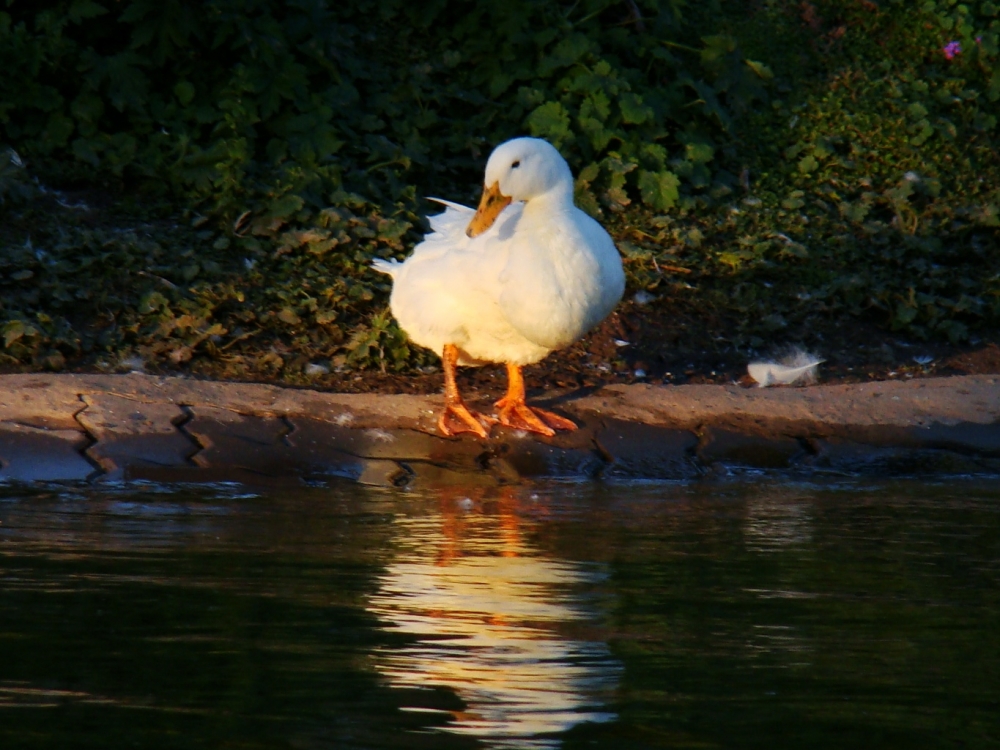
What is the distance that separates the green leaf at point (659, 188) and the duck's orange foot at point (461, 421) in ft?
10.3

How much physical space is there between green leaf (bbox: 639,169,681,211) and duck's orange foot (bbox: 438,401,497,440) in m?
3.13

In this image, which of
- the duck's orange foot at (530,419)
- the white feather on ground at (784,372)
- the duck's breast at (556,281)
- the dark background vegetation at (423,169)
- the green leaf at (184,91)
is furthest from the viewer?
the green leaf at (184,91)

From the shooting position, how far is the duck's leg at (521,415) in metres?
5.78

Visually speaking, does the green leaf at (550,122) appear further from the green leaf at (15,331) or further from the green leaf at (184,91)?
the green leaf at (15,331)

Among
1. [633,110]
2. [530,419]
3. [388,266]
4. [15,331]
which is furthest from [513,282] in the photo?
[633,110]

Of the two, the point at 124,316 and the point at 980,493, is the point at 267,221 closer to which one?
the point at 124,316

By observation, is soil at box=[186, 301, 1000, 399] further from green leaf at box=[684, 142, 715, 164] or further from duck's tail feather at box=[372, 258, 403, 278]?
green leaf at box=[684, 142, 715, 164]

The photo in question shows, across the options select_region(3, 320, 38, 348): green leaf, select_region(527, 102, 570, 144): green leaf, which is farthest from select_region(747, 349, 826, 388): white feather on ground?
select_region(3, 320, 38, 348): green leaf

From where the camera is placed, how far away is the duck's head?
5.68 meters

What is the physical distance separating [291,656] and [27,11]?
6782 millimetres

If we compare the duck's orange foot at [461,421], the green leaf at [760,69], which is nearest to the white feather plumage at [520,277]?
the duck's orange foot at [461,421]

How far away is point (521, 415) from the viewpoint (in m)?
5.86

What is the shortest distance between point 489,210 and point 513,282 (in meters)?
0.39

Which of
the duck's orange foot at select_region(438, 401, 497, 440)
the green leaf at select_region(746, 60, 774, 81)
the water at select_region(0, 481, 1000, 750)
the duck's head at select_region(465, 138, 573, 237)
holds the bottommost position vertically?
the water at select_region(0, 481, 1000, 750)
